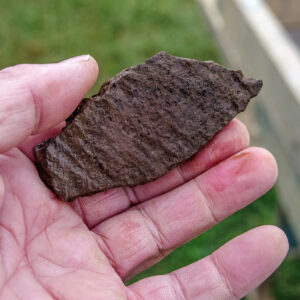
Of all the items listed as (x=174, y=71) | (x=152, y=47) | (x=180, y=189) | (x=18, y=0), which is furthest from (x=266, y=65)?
(x=18, y=0)

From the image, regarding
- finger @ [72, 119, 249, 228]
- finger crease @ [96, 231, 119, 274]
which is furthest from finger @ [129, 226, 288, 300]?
finger @ [72, 119, 249, 228]

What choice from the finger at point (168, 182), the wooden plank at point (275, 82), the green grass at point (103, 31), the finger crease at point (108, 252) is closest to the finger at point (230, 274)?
the finger crease at point (108, 252)

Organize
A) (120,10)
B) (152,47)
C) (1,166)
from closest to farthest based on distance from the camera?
(1,166) < (152,47) < (120,10)

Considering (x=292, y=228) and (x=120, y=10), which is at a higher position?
(x=120, y=10)

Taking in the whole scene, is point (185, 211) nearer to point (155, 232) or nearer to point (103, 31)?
point (155, 232)

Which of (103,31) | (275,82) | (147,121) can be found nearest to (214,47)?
(103,31)

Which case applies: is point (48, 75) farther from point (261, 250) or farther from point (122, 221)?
point (261, 250)

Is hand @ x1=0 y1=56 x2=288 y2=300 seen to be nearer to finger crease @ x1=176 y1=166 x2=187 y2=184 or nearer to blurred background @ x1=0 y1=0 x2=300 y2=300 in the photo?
finger crease @ x1=176 y1=166 x2=187 y2=184
